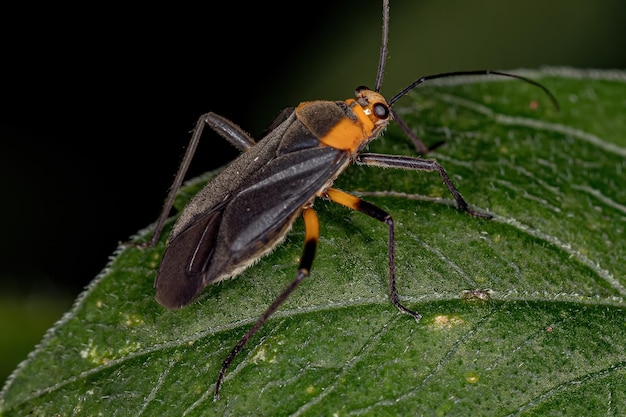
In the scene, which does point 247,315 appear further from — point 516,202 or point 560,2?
point 560,2

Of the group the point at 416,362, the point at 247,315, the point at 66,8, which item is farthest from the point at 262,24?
the point at 416,362

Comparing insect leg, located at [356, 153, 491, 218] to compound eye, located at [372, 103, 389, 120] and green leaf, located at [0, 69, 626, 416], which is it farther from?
compound eye, located at [372, 103, 389, 120]

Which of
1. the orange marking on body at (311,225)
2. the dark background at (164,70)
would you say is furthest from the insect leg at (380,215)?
the dark background at (164,70)

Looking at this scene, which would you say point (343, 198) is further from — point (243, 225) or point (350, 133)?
point (243, 225)

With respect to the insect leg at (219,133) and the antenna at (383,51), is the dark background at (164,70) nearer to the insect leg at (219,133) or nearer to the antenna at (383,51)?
the insect leg at (219,133)

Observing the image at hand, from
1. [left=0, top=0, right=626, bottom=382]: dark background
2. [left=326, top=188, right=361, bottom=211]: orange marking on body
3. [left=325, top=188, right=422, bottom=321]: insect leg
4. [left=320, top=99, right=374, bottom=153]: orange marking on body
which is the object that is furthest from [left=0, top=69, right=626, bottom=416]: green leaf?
[left=0, top=0, right=626, bottom=382]: dark background

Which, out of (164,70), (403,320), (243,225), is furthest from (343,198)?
(164,70)
